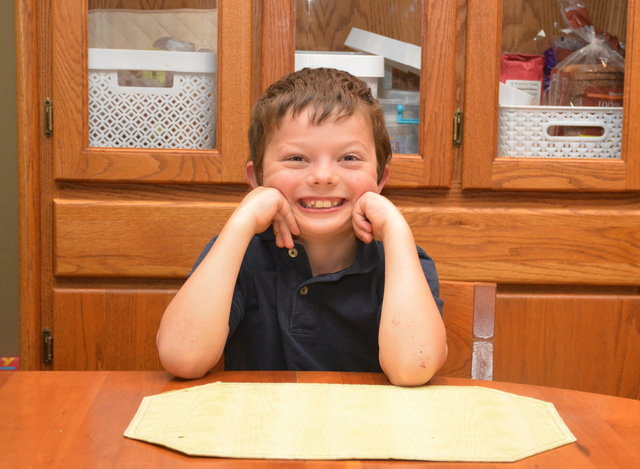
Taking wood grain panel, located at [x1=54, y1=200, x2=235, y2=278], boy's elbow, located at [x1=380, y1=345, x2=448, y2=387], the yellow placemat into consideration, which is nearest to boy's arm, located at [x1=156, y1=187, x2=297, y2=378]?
the yellow placemat

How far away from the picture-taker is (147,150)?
63.6 inches

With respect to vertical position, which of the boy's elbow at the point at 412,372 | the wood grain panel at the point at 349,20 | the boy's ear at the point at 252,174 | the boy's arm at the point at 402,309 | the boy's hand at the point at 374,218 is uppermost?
the wood grain panel at the point at 349,20

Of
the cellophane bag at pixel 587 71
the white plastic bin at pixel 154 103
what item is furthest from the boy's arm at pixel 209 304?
the cellophane bag at pixel 587 71

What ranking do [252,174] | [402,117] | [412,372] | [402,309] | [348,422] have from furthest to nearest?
[402,117] < [252,174] < [402,309] < [412,372] < [348,422]

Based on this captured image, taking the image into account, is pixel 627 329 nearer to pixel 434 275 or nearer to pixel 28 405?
pixel 434 275

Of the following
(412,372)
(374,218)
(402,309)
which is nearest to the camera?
(412,372)

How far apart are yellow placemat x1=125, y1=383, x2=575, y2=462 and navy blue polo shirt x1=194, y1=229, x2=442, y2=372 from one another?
32cm

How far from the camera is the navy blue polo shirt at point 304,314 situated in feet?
3.71

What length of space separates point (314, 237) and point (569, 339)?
75 cm

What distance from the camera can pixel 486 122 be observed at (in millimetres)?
1630

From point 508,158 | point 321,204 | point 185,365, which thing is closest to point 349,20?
point 508,158

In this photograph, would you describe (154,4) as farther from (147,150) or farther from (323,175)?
(323,175)

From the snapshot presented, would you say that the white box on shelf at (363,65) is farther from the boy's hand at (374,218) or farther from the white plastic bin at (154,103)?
the boy's hand at (374,218)

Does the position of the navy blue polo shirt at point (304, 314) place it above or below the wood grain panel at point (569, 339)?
above
